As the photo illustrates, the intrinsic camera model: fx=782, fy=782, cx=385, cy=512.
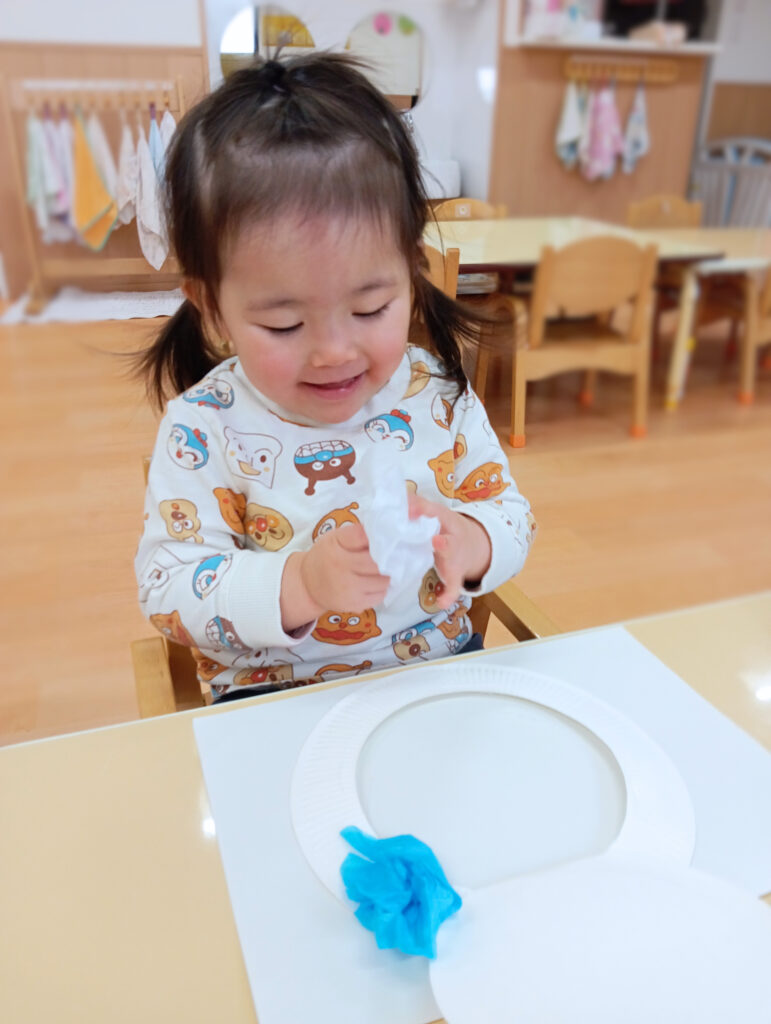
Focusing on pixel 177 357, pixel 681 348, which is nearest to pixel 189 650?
pixel 177 357

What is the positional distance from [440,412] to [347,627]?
0.17 meters

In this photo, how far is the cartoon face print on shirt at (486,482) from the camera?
0.57 metres

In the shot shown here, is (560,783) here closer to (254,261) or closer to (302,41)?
(254,261)

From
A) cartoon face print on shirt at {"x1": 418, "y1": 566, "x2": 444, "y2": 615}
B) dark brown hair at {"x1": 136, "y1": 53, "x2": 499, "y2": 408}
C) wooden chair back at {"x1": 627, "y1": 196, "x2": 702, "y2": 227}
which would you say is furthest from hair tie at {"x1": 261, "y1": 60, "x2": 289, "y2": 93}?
wooden chair back at {"x1": 627, "y1": 196, "x2": 702, "y2": 227}

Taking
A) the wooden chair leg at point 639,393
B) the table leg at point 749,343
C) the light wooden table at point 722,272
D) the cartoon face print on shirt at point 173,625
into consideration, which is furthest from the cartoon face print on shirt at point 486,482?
the table leg at point 749,343

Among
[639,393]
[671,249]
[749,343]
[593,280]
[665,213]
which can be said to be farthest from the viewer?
[665,213]

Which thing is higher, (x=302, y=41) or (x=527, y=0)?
(x=527, y=0)

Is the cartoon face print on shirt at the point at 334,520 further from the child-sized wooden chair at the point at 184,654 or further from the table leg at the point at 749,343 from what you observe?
the table leg at the point at 749,343

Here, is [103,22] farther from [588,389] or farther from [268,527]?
[588,389]

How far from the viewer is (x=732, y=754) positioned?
16.8 inches

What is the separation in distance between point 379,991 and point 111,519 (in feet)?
1.22

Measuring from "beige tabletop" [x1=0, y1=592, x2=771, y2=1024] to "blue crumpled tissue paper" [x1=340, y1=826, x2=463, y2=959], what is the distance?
0.06 m

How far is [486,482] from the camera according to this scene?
1.88 ft

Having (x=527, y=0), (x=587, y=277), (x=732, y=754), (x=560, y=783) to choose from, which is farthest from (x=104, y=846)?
(x=527, y=0)
